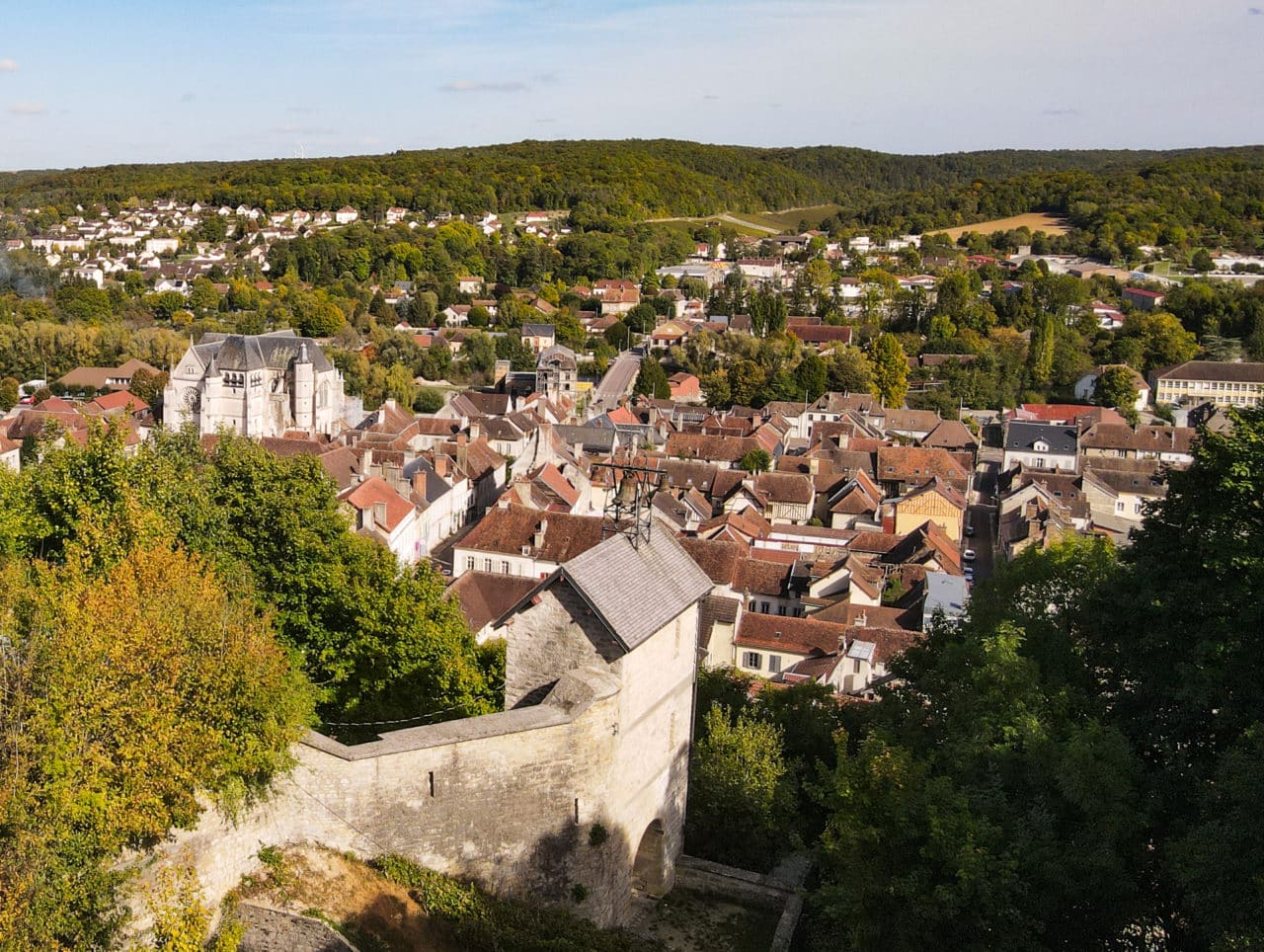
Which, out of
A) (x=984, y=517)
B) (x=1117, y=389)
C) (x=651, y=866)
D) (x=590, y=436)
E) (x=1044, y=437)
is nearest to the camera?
(x=651, y=866)

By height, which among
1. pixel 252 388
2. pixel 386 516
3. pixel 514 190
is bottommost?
pixel 386 516

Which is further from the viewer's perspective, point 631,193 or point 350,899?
point 631,193

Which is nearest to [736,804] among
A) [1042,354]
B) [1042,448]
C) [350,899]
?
[350,899]

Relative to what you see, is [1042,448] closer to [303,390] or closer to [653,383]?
[653,383]

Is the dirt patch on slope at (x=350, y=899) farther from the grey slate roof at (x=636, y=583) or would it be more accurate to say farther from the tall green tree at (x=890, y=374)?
the tall green tree at (x=890, y=374)

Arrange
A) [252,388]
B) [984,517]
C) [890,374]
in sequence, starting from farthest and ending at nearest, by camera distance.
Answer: [890,374]
[252,388]
[984,517]

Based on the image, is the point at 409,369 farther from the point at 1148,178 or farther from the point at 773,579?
the point at 1148,178

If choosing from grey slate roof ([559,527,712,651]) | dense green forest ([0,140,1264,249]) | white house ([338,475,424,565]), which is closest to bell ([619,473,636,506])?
grey slate roof ([559,527,712,651])
